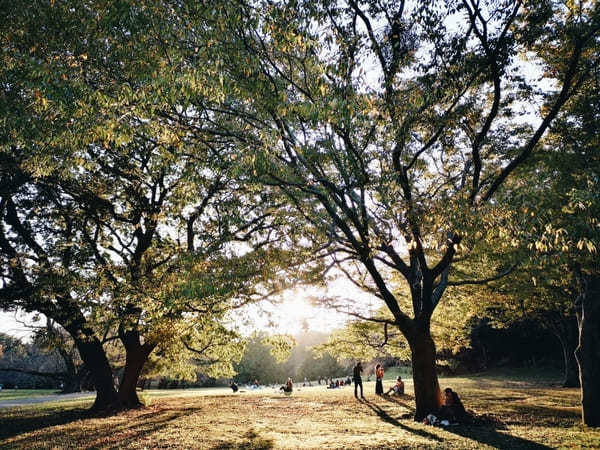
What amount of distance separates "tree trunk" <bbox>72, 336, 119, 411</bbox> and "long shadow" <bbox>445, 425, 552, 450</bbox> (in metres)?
15.1

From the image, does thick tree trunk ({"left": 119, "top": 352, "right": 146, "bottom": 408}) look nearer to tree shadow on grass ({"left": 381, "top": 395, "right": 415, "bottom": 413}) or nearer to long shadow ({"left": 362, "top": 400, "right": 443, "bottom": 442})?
long shadow ({"left": 362, "top": 400, "right": 443, "bottom": 442})

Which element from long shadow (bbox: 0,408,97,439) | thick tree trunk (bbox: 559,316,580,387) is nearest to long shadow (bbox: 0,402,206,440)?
long shadow (bbox: 0,408,97,439)

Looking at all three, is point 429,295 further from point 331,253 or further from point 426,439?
point 426,439

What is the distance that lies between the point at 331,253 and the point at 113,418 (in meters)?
10.8

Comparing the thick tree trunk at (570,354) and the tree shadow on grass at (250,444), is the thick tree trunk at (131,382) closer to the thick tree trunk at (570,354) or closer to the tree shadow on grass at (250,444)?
the tree shadow on grass at (250,444)

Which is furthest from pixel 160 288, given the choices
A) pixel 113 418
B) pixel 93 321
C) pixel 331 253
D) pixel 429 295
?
pixel 429 295

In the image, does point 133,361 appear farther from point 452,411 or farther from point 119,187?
point 452,411

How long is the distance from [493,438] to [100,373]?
16767 mm

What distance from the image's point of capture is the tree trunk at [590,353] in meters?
10.2

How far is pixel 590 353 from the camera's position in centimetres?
1063

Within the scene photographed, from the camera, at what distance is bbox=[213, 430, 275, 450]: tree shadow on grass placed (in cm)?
872

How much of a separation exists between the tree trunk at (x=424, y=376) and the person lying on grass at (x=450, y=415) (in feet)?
1.36

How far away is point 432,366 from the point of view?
12117 mm

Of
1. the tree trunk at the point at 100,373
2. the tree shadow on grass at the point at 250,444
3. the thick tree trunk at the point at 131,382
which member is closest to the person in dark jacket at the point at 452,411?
the tree shadow on grass at the point at 250,444
